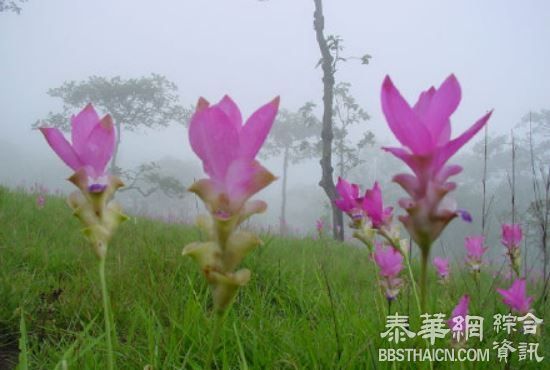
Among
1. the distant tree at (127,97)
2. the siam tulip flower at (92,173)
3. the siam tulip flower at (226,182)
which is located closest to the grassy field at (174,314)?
the siam tulip flower at (92,173)

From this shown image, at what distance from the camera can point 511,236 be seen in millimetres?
2373

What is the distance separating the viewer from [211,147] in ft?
2.06

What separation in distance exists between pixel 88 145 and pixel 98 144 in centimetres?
2

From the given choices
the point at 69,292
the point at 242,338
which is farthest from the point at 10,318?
the point at 242,338

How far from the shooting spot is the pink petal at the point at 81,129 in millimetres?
848

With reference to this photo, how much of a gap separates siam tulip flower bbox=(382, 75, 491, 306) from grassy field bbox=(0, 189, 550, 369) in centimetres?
47

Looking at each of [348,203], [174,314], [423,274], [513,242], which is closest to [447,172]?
[423,274]

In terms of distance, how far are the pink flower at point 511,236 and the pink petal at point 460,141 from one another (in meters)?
2.00

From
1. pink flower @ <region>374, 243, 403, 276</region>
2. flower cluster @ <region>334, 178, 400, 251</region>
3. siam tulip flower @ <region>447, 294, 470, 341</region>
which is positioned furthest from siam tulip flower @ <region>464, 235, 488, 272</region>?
flower cluster @ <region>334, 178, 400, 251</region>

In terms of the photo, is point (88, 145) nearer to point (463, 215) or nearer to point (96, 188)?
point (96, 188)

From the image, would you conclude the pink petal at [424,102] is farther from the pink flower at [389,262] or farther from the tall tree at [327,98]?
the tall tree at [327,98]

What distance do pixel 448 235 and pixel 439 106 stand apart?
47.7 m

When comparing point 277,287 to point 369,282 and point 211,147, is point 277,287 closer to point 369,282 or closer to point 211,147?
point 369,282

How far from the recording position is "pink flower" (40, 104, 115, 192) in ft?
2.71
